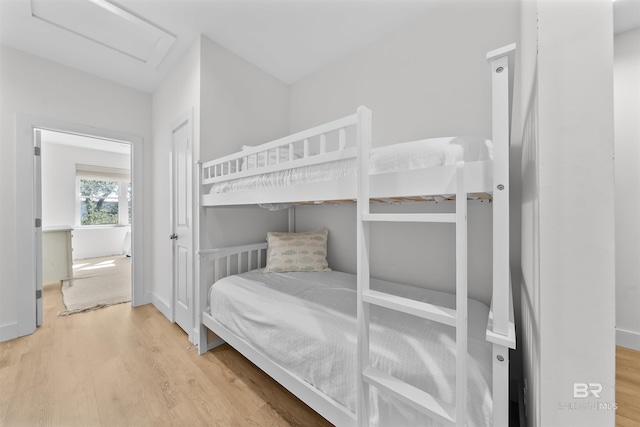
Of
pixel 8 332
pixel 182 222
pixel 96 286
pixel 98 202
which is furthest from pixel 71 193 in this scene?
pixel 182 222

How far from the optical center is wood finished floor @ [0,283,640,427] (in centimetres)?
130

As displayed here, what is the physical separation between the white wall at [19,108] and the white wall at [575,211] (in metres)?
3.65

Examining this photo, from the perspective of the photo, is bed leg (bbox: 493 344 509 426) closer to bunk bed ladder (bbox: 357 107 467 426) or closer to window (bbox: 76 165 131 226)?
bunk bed ladder (bbox: 357 107 467 426)

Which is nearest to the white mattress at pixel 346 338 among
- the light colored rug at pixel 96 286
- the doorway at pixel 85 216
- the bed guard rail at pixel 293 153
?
the bed guard rail at pixel 293 153

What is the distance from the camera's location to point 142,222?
288 cm

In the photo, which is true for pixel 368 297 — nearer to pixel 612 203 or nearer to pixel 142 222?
pixel 612 203

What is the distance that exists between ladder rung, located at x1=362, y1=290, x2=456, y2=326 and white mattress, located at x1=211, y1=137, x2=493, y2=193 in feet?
1.70

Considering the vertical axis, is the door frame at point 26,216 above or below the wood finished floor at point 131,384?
above

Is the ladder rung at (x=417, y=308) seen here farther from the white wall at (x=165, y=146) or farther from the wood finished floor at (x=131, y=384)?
the white wall at (x=165, y=146)

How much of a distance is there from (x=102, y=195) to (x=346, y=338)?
6.97 m

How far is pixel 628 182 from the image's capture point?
1.42 meters

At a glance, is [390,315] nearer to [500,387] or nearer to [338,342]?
[338,342]

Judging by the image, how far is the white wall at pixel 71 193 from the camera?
15.6 feet

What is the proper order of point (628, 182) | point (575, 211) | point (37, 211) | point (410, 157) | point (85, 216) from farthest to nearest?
point (85, 216)
point (37, 211)
point (628, 182)
point (410, 157)
point (575, 211)
